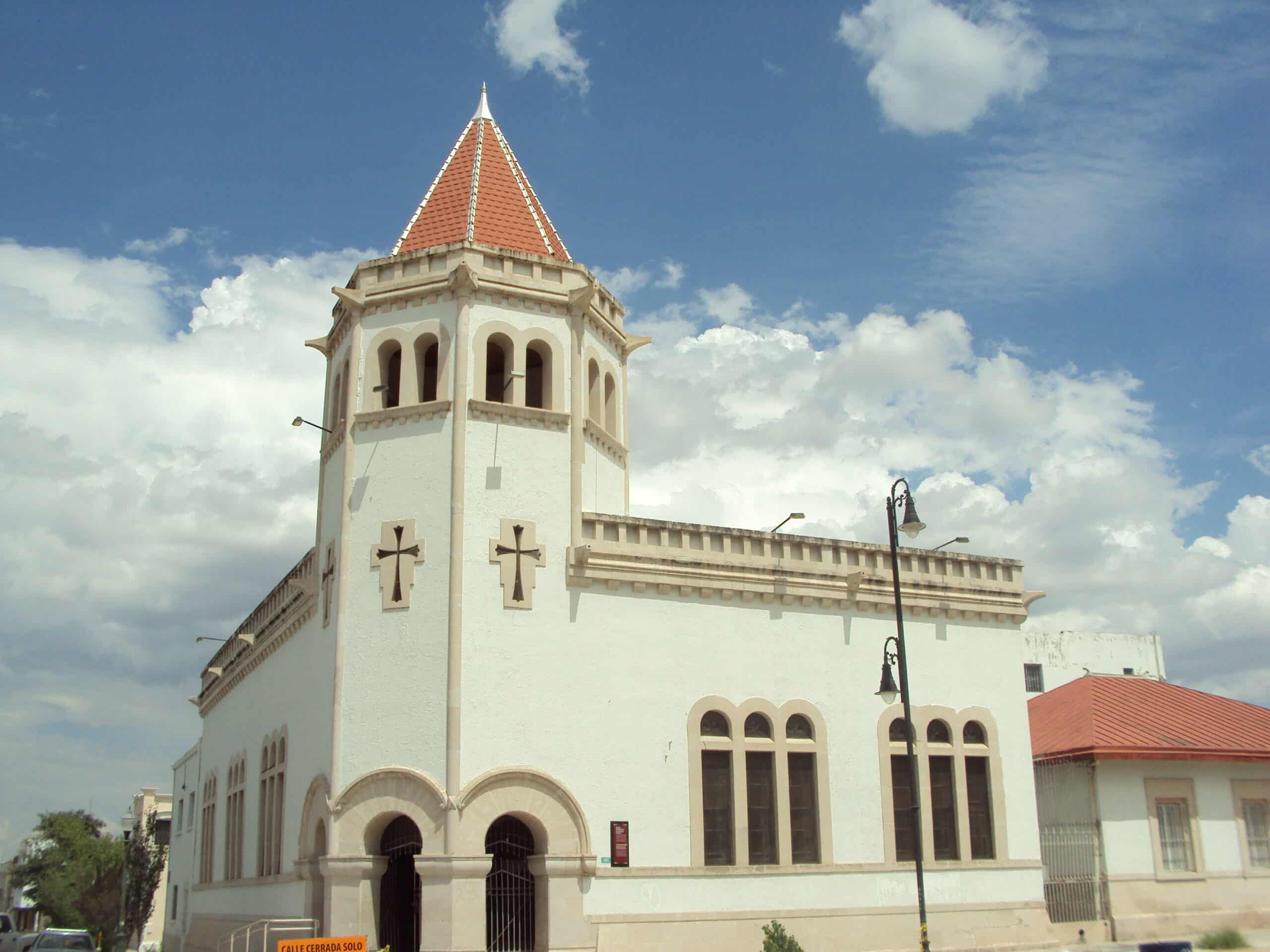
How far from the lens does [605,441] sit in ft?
80.4

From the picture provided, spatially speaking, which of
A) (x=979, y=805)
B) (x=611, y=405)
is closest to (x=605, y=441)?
(x=611, y=405)

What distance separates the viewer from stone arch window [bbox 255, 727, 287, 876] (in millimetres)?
26094

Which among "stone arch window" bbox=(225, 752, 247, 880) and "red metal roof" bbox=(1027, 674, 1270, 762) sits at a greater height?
"red metal roof" bbox=(1027, 674, 1270, 762)

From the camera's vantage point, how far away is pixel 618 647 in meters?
22.4

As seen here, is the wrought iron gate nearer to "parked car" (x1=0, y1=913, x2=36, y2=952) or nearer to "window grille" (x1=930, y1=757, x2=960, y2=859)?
"window grille" (x1=930, y1=757, x2=960, y2=859)

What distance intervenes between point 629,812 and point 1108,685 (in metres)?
17.6

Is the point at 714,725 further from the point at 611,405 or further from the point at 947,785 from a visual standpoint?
the point at 611,405

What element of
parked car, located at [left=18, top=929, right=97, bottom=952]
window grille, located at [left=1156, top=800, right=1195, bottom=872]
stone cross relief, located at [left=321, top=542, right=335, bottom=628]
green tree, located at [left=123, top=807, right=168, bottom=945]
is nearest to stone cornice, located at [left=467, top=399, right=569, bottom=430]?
stone cross relief, located at [left=321, top=542, right=335, bottom=628]

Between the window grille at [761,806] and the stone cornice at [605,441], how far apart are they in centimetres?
622

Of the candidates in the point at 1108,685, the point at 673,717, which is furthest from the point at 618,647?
the point at 1108,685

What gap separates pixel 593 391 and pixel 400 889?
10693 millimetres

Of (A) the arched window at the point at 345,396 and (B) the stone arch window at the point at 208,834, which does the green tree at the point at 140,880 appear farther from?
(A) the arched window at the point at 345,396

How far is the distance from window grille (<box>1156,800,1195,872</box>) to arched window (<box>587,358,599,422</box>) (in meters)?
16.8

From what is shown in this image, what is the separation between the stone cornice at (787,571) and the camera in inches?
901
